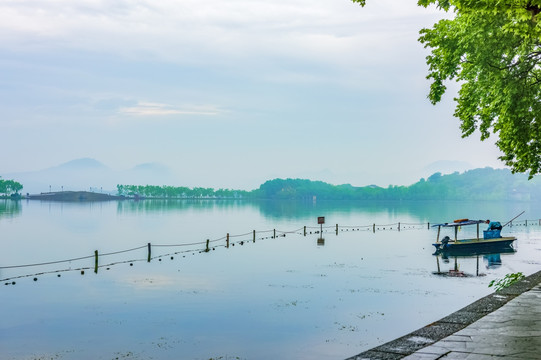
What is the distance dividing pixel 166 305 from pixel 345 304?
402 inches

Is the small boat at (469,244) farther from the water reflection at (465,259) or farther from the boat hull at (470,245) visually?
the water reflection at (465,259)

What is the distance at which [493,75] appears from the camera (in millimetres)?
25984

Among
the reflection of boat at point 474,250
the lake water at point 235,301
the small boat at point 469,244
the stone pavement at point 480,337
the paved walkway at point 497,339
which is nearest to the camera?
the paved walkway at point 497,339

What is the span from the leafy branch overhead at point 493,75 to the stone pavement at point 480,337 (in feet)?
37.5

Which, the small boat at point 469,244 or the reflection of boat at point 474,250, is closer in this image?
the reflection of boat at point 474,250

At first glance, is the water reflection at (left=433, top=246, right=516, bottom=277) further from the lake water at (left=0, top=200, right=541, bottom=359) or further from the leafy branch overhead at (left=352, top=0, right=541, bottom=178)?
the leafy branch overhead at (left=352, top=0, right=541, bottom=178)

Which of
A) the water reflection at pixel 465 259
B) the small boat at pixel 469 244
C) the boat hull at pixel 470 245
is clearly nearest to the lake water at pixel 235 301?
the water reflection at pixel 465 259

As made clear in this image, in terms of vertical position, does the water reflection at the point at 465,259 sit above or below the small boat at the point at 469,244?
below

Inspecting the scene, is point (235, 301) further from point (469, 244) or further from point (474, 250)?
point (474, 250)

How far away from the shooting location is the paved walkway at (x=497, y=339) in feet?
35.0

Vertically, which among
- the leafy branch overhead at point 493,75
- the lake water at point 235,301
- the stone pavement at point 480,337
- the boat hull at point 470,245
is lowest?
the lake water at point 235,301

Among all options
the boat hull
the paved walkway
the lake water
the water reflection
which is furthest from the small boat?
the paved walkway

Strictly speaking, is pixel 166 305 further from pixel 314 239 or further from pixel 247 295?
pixel 314 239

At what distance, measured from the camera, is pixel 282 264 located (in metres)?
48.4
